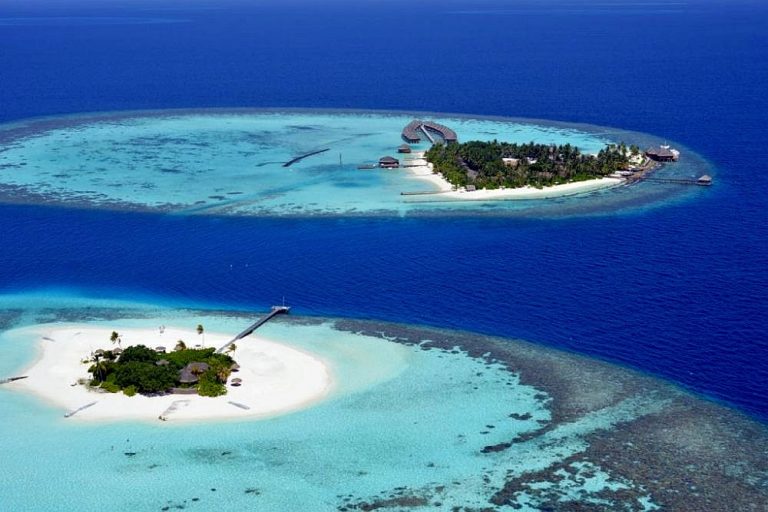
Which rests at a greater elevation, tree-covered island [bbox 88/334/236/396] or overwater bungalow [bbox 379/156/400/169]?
overwater bungalow [bbox 379/156/400/169]

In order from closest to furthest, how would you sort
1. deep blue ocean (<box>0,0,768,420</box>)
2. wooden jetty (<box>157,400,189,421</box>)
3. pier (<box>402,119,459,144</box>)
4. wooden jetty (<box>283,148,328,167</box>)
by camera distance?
wooden jetty (<box>157,400,189,421</box>), deep blue ocean (<box>0,0,768,420</box>), wooden jetty (<box>283,148,328,167</box>), pier (<box>402,119,459,144</box>)

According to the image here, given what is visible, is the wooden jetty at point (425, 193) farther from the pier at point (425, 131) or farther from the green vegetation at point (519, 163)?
the pier at point (425, 131)

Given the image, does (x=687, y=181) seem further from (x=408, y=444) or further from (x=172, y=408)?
(x=172, y=408)

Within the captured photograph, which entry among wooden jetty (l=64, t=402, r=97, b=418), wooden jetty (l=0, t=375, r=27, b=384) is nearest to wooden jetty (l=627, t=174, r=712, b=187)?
wooden jetty (l=64, t=402, r=97, b=418)

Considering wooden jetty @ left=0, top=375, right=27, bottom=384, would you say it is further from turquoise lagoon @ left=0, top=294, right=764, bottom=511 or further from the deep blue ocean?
the deep blue ocean

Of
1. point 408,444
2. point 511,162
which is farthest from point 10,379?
point 511,162

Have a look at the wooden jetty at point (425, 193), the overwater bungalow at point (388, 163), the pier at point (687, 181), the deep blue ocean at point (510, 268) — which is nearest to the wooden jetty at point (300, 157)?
the overwater bungalow at point (388, 163)

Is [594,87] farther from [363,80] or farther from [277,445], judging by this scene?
[277,445]

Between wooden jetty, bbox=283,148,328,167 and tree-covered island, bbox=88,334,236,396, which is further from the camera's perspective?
wooden jetty, bbox=283,148,328,167
